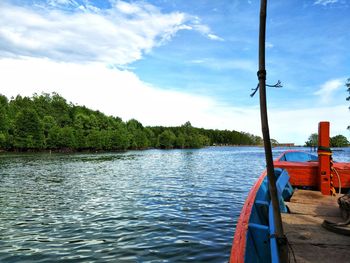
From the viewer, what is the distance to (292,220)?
5.57 metres

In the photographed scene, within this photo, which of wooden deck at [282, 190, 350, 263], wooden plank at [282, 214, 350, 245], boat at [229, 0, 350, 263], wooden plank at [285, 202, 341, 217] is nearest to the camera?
boat at [229, 0, 350, 263]

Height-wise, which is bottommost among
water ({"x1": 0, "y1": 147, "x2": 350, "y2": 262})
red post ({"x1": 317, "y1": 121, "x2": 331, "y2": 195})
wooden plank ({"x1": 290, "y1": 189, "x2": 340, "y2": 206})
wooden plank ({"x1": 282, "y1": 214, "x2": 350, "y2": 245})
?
water ({"x1": 0, "y1": 147, "x2": 350, "y2": 262})

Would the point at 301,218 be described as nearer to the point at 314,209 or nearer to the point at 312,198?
the point at 314,209

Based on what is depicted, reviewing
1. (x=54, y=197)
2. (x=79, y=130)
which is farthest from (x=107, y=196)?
(x=79, y=130)

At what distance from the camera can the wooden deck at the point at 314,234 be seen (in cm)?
405

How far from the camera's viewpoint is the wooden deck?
4047 millimetres

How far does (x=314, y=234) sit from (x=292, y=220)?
745mm

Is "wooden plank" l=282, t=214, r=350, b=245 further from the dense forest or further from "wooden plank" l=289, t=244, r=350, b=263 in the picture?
the dense forest

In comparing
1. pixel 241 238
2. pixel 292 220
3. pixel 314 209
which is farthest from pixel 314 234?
pixel 314 209

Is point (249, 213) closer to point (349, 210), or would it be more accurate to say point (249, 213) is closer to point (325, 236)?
point (325, 236)

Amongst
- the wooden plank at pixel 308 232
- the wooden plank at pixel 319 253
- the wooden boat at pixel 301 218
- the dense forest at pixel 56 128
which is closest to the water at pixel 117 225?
the wooden boat at pixel 301 218

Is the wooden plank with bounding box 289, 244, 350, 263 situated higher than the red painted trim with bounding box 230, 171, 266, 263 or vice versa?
the red painted trim with bounding box 230, 171, 266, 263

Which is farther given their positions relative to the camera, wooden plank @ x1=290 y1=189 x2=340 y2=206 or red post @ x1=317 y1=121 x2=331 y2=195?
red post @ x1=317 y1=121 x2=331 y2=195

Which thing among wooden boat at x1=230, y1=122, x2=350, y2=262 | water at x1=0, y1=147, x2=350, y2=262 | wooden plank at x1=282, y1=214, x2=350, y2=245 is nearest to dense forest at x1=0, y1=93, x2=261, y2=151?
water at x1=0, y1=147, x2=350, y2=262
